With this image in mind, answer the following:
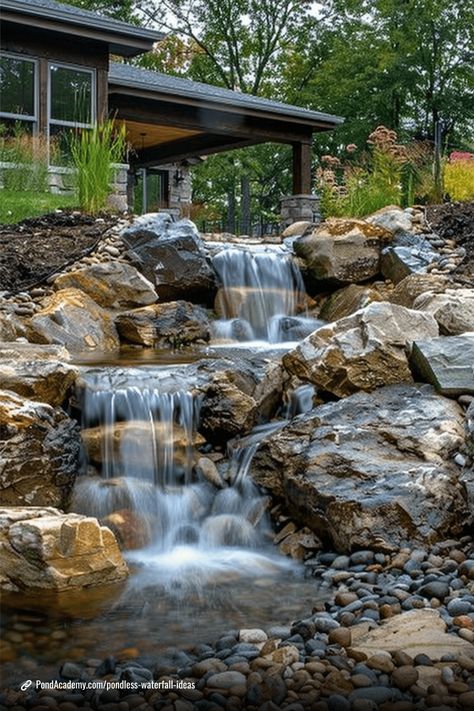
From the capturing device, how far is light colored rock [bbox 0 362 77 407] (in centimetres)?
566

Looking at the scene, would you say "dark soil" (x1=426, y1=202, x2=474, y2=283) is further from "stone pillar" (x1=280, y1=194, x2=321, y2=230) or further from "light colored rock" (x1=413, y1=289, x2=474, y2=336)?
"stone pillar" (x1=280, y1=194, x2=321, y2=230)

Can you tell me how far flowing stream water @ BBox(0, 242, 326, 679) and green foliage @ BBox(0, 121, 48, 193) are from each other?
678cm

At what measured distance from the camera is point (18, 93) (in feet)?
47.7

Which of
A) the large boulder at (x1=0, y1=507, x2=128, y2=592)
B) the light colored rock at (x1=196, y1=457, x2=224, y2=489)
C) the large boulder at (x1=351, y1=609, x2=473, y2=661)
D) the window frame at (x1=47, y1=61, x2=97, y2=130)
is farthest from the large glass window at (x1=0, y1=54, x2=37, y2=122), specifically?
the large boulder at (x1=351, y1=609, x2=473, y2=661)

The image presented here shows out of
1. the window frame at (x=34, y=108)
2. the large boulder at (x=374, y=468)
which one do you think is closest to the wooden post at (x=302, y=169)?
the window frame at (x=34, y=108)

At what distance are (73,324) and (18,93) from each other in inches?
303

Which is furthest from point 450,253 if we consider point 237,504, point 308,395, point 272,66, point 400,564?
point 272,66

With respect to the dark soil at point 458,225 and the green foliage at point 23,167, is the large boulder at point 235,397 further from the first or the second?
the green foliage at point 23,167

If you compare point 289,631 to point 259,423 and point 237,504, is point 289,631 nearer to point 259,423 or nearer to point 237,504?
point 237,504

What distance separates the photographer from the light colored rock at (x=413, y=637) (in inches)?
126

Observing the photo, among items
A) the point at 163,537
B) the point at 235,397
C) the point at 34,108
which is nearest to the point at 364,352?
the point at 235,397

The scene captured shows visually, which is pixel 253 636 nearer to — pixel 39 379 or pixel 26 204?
pixel 39 379

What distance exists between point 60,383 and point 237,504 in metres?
1.50

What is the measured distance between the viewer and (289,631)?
3.68 meters
